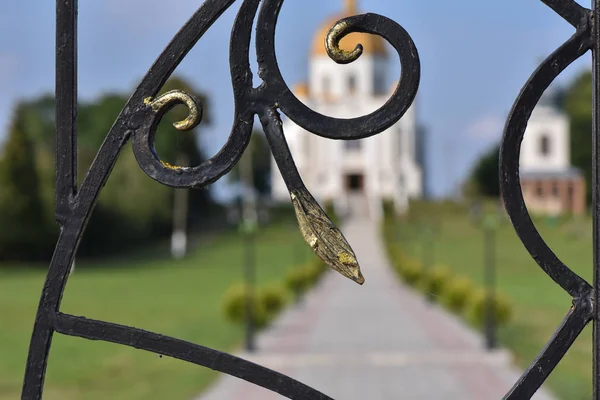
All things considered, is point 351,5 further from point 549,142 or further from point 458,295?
point 458,295

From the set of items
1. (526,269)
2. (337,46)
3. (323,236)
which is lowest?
(526,269)

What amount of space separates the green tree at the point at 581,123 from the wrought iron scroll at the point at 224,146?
39.5m

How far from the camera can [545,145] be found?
1563 inches

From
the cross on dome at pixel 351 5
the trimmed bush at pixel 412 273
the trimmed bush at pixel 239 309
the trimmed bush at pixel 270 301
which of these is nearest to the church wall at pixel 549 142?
the cross on dome at pixel 351 5

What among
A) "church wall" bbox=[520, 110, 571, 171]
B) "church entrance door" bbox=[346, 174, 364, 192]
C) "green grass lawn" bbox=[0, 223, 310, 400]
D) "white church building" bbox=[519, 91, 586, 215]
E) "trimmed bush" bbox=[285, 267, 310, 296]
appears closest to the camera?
"green grass lawn" bbox=[0, 223, 310, 400]

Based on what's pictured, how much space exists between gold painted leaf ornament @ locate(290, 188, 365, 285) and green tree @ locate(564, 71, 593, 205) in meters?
39.5

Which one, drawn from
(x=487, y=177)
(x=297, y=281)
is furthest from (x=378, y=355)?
(x=487, y=177)

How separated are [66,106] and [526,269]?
2319cm

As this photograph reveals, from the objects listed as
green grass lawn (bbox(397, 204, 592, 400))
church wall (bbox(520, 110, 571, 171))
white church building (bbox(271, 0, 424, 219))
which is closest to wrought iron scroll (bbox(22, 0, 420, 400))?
green grass lawn (bbox(397, 204, 592, 400))

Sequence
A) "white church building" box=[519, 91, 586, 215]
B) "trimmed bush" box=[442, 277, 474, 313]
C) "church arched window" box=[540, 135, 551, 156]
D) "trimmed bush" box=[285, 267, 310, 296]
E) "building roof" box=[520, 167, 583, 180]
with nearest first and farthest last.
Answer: "trimmed bush" box=[442, 277, 474, 313]
"trimmed bush" box=[285, 267, 310, 296]
"white church building" box=[519, 91, 586, 215]
"building roof" box=[520, 167, 583, 180]
"church arched window" box=[540, 135, 551, 156]

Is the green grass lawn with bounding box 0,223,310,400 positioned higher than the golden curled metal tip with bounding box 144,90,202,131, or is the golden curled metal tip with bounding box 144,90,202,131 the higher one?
the golden curled metal tip with bounding box 144,90,202,131

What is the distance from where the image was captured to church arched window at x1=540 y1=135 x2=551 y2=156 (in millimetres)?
39531

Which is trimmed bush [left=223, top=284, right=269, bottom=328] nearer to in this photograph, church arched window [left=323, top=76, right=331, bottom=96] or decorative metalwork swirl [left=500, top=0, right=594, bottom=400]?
decorative metalwork swirl [left=500, top=0, right=594, bottom=400]

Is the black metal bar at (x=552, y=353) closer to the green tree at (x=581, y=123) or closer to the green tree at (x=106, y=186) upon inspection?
the green tree at (x=106, y=186)
